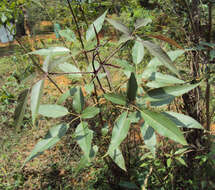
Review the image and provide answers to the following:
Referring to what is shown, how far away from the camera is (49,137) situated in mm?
552

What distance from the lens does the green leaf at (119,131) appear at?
16.9 inches

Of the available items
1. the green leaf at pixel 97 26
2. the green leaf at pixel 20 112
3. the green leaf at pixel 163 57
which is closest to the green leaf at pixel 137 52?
the green leaf at pixel 97 26

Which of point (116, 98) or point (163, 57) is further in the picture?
point (116, 98)

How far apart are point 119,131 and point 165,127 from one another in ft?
0.34

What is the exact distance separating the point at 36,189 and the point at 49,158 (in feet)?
0.93

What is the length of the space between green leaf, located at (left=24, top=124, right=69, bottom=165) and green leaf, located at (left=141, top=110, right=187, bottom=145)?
0.26m

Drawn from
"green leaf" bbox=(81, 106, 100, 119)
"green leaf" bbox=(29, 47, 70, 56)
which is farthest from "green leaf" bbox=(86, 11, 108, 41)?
"green leaf" bbox=(81, 106, 100, 119)

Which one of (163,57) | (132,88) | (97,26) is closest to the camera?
(163,57)

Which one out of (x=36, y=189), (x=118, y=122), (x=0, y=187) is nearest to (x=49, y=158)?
(x=36, y=189)

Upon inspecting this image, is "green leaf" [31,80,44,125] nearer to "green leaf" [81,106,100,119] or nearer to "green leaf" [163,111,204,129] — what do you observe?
"green leaf" [81,106,100,119]

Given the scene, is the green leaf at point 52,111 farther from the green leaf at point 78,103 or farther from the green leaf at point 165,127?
the green leaf at point 165,127

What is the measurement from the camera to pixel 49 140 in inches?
21.5

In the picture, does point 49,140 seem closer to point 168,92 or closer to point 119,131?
point 119,131

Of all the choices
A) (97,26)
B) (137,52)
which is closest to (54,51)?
(97,26)
